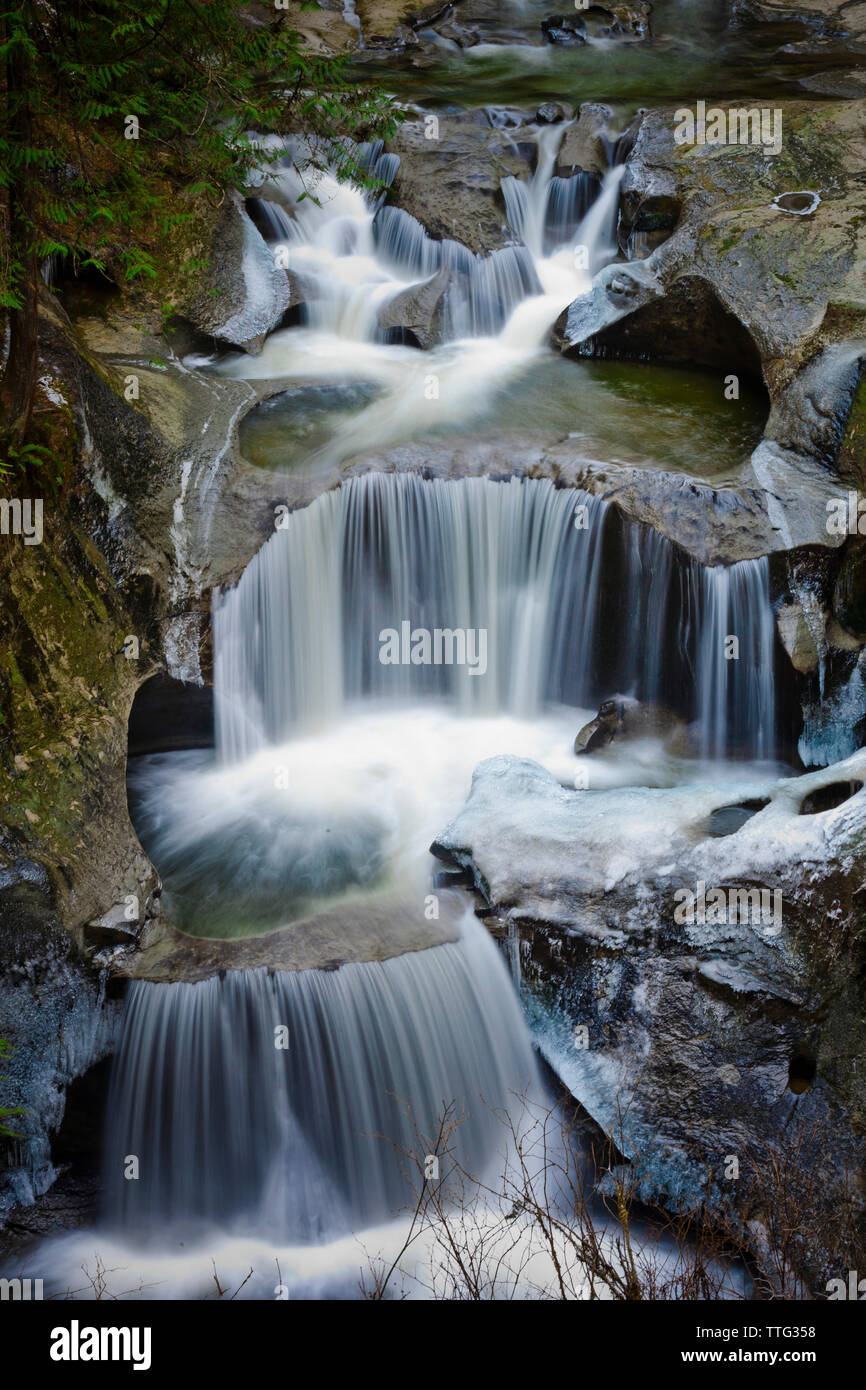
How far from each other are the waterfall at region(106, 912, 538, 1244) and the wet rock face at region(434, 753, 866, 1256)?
690mm

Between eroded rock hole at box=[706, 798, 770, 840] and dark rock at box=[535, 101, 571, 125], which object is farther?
dark rock at box=[535, 101, 571, 125]

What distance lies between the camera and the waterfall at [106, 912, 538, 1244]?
579cm

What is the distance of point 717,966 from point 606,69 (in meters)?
14.1

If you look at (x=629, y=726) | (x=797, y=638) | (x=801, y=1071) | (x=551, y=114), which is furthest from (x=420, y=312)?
(x=801, y=1071)

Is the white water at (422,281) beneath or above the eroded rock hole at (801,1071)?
above

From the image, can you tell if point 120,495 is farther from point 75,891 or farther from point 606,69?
point 606,69

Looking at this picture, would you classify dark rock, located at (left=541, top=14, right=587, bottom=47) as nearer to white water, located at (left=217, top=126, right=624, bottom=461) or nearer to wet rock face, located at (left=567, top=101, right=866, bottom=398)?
white water, located at (left=217, top=126, right=624, bottom=461)

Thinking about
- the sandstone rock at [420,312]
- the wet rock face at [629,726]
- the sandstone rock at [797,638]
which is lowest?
the wet rock face at [629,726]

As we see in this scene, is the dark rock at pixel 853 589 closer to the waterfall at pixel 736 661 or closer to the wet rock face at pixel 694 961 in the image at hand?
the waterfall at pixel 736 661

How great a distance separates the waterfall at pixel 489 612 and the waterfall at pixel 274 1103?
2.73 metres

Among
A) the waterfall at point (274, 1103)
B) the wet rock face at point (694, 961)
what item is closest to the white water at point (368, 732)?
the waterfall at point (274, 1103)

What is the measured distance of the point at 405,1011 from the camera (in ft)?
19.9

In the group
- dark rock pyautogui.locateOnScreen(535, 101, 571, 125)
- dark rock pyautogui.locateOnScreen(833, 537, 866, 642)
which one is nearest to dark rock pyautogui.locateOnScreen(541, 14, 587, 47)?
dark rock pyautogui.locateOnScreen(535, 101, 571, 125)

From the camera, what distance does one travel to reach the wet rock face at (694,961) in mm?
5383
